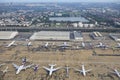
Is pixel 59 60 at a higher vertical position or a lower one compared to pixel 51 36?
higher

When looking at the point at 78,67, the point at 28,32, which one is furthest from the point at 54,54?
the point at 28,32

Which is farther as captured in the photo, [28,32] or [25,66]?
[28,32]

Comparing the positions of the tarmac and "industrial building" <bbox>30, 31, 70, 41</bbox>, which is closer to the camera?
the tarmac

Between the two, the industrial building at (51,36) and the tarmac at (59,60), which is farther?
the industrial building at (51,36)

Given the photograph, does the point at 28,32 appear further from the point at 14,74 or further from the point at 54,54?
the point at 14,74

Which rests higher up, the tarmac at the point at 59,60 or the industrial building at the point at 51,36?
the tarmac at the point at 59,60

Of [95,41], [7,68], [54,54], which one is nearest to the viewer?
[7,68]

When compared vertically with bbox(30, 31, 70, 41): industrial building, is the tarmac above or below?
above

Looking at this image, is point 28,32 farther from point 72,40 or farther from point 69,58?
point 69,58

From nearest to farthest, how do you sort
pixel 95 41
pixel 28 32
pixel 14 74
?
pixel 14 74 < pixel 95 41 < pixel 28 32

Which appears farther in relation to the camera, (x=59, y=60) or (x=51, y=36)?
(x=51, y=36)

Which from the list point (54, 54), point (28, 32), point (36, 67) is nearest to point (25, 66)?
point (36, 67)
